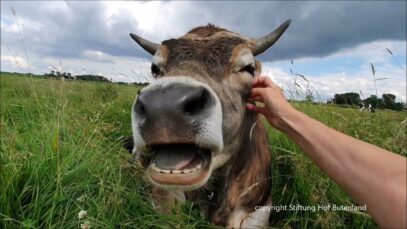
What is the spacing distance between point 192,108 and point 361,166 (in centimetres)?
124

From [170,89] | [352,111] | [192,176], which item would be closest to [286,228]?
[192,176]

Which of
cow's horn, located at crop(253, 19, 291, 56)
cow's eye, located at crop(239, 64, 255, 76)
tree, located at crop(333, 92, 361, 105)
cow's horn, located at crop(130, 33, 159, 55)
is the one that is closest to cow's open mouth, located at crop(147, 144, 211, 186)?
cow's eye, located at crop(239, 64, 255, 76)

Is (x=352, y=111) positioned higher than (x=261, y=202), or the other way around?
(x=352, y=111)

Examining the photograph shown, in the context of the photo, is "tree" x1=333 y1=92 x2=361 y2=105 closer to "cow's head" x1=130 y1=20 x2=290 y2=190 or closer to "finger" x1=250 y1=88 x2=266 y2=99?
"cow's head" x1=130 y1=20 x2=290 y2=190

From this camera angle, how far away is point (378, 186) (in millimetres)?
2238

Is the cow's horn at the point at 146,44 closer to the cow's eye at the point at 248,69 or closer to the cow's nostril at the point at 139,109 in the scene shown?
the cow's eye at the point at 248,69

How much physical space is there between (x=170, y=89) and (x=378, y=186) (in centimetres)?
149

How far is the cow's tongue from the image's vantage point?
3320 millimetres

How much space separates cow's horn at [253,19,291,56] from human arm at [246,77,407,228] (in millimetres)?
1649

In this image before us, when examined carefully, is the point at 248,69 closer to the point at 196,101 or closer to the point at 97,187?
the point at 196,101

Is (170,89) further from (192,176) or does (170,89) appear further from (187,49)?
(187,49)

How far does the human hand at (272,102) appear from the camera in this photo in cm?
336

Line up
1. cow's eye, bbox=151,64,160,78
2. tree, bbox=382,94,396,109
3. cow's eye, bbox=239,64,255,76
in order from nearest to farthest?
cow's eye, bbox=239,64,255,76 < cow's eye, bbox=151,64,160,78 < tree, bbox=382,94,396,109

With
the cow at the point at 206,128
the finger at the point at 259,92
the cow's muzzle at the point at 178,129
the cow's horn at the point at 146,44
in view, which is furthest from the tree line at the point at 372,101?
the cow's muzzle at the point at 178,129
